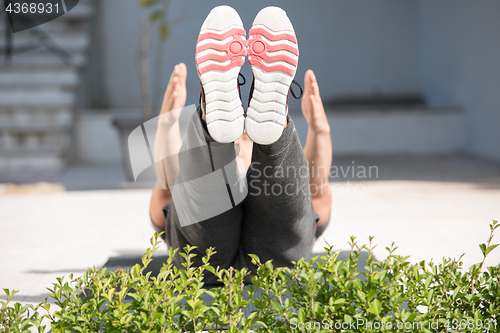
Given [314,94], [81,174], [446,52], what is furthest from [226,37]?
[446,52]

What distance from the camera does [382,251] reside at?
2156 mm

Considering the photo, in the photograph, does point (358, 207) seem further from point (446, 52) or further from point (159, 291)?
point (446, 52)

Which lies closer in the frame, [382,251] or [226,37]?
[226,37]

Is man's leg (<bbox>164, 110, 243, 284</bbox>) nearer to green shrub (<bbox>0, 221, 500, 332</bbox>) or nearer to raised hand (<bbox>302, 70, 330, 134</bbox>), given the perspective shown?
green shrub (<bbox>0, 221, 500, 332</bbox>)

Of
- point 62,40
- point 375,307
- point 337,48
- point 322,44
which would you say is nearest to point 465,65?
point 337,48

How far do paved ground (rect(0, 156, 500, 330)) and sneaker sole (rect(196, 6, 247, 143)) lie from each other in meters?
1.03

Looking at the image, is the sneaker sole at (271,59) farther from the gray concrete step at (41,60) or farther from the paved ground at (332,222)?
the gray concrete step at (41,60)

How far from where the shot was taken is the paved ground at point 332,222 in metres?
2.04

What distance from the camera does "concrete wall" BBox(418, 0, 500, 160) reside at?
476 centimetres

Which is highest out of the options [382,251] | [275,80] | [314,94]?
[314,94]

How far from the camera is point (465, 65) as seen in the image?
5.61 meters

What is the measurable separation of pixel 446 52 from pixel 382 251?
4.81 meters

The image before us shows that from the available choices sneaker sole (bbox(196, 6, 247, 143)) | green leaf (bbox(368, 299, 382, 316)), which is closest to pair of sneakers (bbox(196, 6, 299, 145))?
sneaker sole (bbox(196, 6, 247, 143))

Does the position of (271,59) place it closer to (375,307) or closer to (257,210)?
(257,210)
